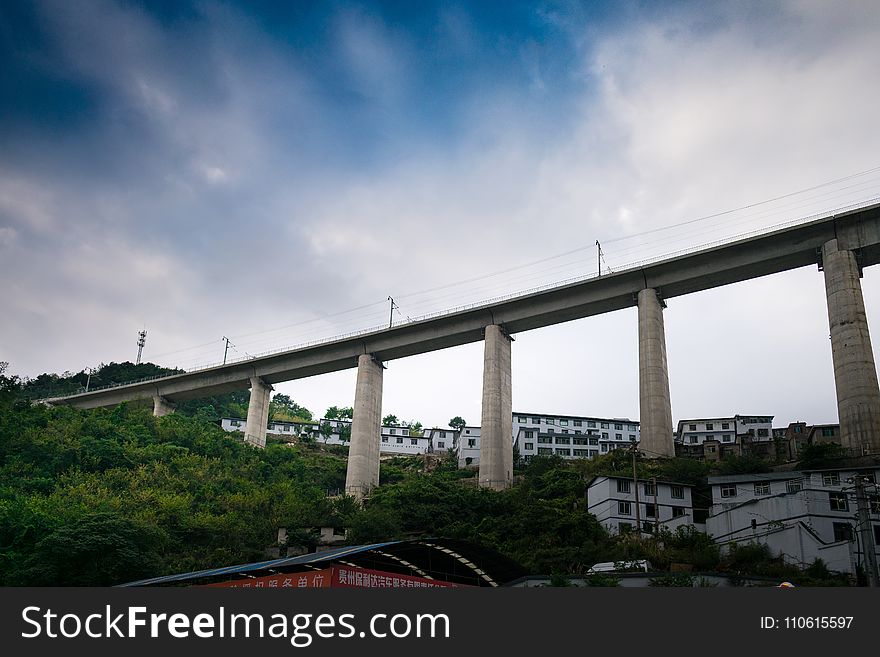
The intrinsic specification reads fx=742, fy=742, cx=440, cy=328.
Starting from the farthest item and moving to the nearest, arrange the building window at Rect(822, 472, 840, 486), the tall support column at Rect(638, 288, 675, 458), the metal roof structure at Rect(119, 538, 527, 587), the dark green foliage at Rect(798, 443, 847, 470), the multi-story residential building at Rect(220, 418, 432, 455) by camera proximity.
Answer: the multi-story residential building at Rect(220, 418, 432, 455) < the tall support column at Rect(638, 288, 675, 458) < the dark green foliage at Rect(798, 443, 847, 470) < the building window at Rect(822, 472, 840, 486) < the metal roof structure at Rect(119, 538, 527, 587)

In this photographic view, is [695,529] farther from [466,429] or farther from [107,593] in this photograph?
[466,429]

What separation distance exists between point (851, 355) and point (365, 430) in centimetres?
3634

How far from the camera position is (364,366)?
64.2m

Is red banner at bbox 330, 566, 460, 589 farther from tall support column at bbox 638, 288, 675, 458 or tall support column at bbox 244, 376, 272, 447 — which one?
tall support column at bbox 244, 376, 272, 447

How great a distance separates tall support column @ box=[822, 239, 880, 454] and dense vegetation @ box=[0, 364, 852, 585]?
6.69 m

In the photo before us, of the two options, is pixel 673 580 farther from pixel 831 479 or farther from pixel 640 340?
pixel 640 340

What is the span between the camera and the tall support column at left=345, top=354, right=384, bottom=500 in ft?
197

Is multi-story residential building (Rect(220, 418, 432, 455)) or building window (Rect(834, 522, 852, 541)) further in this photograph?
multi-story residential building (Rect(220, 418, 432, 455))

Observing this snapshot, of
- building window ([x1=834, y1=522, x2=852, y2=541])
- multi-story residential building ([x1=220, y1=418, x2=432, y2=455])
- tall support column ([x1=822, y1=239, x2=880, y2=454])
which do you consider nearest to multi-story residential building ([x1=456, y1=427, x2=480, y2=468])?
multi-story residential building ([x1=220, y1=418, x2=432, y2=455])

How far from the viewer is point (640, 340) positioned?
5181cm

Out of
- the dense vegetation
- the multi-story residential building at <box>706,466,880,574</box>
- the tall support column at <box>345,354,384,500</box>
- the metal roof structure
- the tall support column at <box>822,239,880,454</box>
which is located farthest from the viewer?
the tall support column at <box>345,354,384,500</box>

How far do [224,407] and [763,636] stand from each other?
105685 millimetres

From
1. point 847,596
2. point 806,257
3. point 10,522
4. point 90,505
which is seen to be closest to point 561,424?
point 806,257

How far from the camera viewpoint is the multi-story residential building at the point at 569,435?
83812 millimetres
